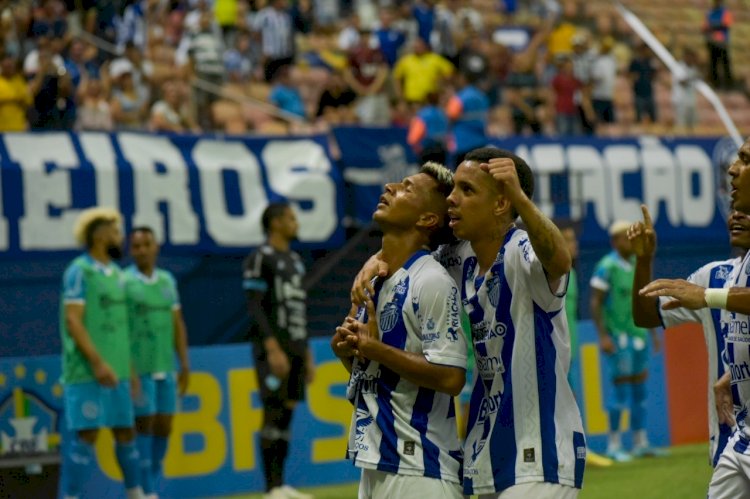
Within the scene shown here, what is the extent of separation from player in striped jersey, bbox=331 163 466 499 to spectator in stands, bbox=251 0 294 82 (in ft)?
42.8

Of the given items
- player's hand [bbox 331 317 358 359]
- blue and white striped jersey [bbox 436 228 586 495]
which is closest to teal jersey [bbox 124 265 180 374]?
player's hand [bbox 331 317 358 359]

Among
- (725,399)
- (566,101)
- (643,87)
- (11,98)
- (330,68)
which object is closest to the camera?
(725,399)

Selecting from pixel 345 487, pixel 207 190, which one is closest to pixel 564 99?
pixel 207 190

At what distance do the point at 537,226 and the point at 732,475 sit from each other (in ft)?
5.35

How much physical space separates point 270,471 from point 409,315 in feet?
19.2

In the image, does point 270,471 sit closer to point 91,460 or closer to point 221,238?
point 91,460

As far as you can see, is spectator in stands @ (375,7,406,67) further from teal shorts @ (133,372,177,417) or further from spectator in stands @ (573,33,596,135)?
teal shorts @ (133,372,177,417)

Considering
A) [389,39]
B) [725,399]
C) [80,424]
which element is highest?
[389,39]

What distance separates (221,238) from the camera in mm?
13617

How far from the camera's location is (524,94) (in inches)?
768

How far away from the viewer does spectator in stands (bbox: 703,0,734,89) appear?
70.5 ft

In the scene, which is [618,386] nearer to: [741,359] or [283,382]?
[283,382]

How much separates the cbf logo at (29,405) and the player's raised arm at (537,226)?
6.35 metres

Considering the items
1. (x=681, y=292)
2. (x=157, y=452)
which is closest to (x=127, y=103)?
(x=157, y=452)
